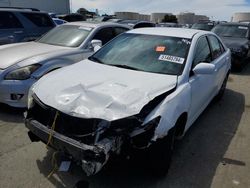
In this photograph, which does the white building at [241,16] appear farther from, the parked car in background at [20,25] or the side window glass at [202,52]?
the side window glass at [202,52]

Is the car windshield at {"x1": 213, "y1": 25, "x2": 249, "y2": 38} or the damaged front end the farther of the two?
the car windshield at {"x1": 213, "y1": 25, "x2": 249, "y2": 38}

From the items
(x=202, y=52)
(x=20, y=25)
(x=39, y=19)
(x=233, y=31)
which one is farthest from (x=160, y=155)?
(x=233, y=31)

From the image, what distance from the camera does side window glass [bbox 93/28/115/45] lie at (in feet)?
19.6

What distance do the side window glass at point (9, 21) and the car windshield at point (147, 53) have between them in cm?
432

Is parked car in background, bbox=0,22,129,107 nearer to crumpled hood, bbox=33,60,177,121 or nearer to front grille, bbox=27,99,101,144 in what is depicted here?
crumpled hood, bbox=33,60,177,121

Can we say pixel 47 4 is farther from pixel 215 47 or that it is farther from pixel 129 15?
pixel 129 15

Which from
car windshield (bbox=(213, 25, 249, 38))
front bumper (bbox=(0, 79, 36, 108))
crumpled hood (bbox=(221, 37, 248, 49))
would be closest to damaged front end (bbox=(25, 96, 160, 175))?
front bumper (bbox=(0, 79, 36, 108))

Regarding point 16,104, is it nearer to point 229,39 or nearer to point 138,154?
point 138,154

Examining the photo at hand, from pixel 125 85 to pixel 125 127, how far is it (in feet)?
2.22

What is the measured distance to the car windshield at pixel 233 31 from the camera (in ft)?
34.0

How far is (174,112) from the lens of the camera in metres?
2.85

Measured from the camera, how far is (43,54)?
4.92 m

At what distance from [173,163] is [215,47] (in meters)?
2.50

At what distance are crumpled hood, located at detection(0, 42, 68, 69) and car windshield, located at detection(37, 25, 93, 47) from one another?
248 millimetres
